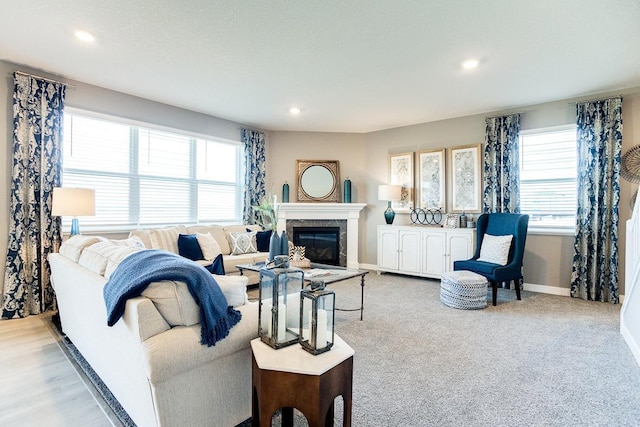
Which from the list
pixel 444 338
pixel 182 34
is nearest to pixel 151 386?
pixel 444 338

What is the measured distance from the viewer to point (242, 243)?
482cm

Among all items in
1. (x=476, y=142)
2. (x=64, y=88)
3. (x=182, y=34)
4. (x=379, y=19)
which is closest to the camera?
(x=379, y=19)

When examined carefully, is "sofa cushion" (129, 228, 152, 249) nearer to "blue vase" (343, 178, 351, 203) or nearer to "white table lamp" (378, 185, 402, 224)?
"blue vase" (343, 178, 351, 203)

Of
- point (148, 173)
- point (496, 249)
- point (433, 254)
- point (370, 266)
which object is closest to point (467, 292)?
point (496, 249)

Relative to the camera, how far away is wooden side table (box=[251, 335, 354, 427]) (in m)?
1.33

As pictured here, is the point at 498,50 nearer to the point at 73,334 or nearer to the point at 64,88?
the point at 73,334

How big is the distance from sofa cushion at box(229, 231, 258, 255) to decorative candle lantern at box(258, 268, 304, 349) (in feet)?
10.4

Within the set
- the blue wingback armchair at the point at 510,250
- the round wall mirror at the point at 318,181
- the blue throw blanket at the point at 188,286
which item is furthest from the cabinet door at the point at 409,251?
the blue throw blanket at the point at 188,286

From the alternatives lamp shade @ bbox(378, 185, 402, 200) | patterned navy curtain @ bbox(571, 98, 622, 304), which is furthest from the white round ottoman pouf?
lamp shade @ bbox(378, 185, 402, 200)

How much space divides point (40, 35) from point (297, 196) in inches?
162

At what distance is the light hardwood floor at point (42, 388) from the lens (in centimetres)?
185

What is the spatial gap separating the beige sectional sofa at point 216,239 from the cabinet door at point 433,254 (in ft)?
8.27

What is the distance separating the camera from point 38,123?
3.64 m

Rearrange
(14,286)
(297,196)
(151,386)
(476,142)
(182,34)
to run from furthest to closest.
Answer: (297,196)
(476,142)
(14,286)
(182,34)
(151,386)
